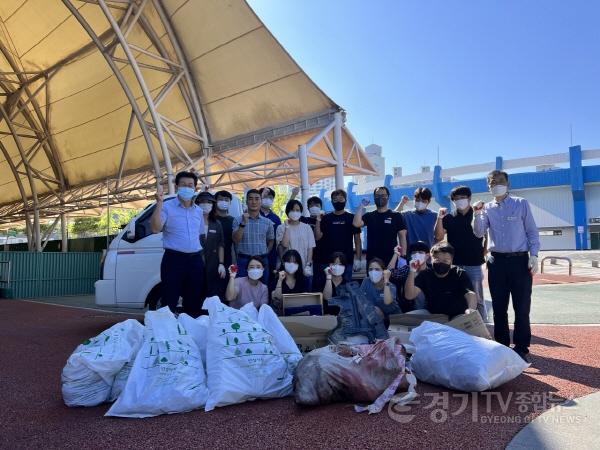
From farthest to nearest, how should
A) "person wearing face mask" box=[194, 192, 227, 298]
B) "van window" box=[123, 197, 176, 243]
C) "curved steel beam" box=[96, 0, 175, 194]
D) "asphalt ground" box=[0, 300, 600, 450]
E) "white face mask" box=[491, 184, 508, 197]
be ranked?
"curved steel beam" box=[96, 0, 175, 194], "van window" box=[123, 197, 176, 243], "person wearing face mask" box=[194, 192, 227, 298], "white face mask" box=[491, 184, 508, 197], "asphalt ground" box=[0, 300, 600, 450]

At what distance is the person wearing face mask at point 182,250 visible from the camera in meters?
4.74

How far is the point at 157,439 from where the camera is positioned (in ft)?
8.91

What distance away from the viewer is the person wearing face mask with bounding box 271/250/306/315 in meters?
A: 5.29

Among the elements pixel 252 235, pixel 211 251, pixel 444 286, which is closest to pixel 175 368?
pixel 211 251

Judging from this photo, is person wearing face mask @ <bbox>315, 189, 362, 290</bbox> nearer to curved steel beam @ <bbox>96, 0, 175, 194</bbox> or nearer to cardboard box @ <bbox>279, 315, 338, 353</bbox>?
cardboard box @ <bbox>279, 315, 338, 353</bbox>

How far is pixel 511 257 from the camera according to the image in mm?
4480

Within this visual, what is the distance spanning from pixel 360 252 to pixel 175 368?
3.38m

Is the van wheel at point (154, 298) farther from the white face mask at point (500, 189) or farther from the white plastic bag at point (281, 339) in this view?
the white face mask at point (500, 189)

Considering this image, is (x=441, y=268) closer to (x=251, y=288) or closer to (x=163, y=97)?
(x=251, y=288)

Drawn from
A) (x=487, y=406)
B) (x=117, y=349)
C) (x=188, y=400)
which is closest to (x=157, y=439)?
(x=188, y=400)

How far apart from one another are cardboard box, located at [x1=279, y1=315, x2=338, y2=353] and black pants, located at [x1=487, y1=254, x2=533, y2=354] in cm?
167

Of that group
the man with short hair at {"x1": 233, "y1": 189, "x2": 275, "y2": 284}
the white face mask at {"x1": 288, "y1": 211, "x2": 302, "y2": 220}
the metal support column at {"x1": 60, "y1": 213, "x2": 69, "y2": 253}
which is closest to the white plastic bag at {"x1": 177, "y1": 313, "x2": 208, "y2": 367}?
the man with short hair at {"x1": 233, "y1": 189, "x2": 275, "y2": 284}

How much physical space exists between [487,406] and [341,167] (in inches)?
397

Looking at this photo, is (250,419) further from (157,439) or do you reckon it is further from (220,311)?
(220,311)
